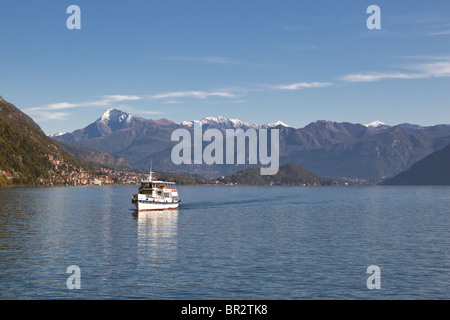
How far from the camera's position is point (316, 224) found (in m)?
120

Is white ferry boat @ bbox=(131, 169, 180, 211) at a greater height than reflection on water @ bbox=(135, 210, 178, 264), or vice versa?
white ferry boat @ bbox=(131, 169, 180, 211)

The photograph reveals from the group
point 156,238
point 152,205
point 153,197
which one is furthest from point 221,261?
point 153,197

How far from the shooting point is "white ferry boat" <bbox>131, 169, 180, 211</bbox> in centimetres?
15288

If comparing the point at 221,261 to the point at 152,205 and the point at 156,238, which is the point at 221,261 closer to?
the point at 156,238

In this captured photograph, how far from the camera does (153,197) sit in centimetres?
15812

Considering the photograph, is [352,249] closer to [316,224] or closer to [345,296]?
[345,296]

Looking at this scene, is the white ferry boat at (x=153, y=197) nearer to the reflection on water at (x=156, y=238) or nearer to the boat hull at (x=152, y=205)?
the boat hull at (x=152, y=205)

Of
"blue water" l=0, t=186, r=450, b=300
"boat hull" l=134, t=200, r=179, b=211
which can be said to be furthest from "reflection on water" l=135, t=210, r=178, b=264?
"boat hull" l=134, t=200, r=179, b=211

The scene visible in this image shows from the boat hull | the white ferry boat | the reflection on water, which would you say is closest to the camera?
the reflection on water

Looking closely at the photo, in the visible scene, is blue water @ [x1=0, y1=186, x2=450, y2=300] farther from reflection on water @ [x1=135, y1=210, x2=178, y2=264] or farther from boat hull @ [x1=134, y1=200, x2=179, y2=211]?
boat hull @ [x1=134, y1=200, x2=179, y2=211]

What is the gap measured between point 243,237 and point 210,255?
77.8ft

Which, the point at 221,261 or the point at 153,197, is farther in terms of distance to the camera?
the point at 153,197

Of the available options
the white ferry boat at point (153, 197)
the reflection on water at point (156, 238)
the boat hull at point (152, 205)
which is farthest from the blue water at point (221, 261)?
the white ferry boat at point (153, 197)
